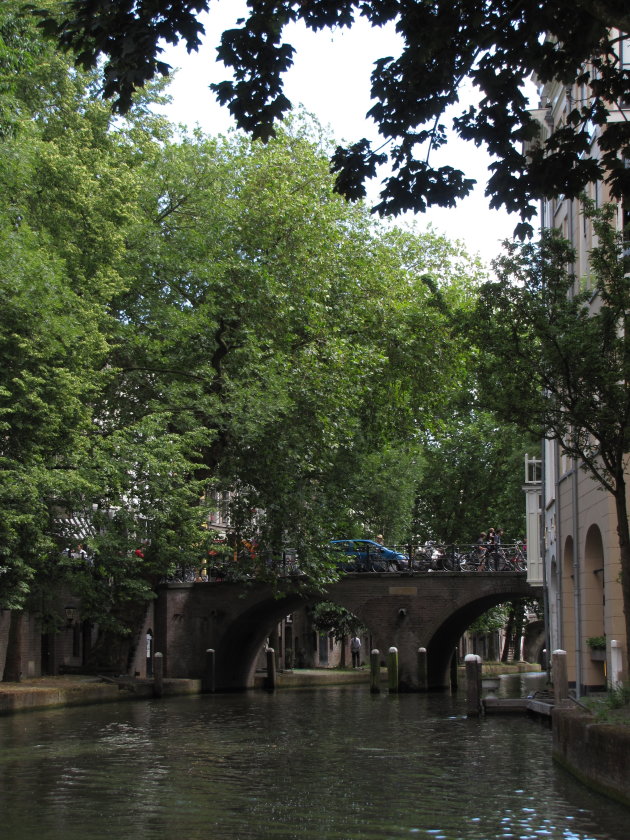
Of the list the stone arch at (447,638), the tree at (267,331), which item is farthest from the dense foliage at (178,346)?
the stone arch at (447,638)

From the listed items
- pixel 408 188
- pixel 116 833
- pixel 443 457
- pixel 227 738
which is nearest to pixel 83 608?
pixel 227 738

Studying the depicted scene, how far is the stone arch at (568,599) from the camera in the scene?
2825cm

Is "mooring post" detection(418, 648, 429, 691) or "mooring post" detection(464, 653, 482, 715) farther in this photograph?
"mooring post" detection(418, 648, 429, 691)

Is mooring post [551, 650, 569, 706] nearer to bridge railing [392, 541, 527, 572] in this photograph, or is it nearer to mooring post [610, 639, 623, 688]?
mooring post [610, 639, 623, 688]

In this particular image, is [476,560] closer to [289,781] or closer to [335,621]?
[335,621]

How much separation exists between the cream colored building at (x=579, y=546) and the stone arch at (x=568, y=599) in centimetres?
2

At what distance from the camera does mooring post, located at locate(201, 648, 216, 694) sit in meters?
40.1

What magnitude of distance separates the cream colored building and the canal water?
1.99 meters

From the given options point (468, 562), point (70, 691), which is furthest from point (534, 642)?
point (70, 691)

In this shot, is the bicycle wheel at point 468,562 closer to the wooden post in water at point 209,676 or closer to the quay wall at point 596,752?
the wooden post in water at point 209,676

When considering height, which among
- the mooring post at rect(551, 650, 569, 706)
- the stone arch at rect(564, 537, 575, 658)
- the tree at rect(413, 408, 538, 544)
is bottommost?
the mooring post at rect(551, 650, 569, 706)

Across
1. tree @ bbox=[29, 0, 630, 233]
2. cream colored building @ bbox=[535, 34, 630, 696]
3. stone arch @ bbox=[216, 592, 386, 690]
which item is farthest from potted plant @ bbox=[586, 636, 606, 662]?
stone arch @ bbox=[216, 592, 386, 690]

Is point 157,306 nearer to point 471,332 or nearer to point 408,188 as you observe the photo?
point 471,332

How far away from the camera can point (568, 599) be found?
2883 cm
